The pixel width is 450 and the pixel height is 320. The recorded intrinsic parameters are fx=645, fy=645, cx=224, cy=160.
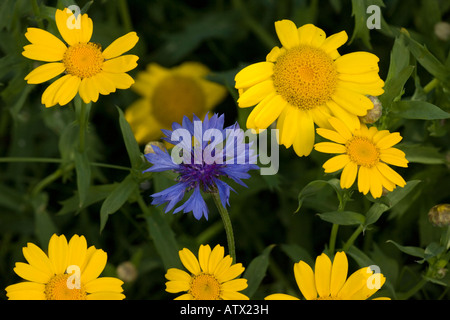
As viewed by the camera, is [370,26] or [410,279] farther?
[410,279]

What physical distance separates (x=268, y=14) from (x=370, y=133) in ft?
3.89

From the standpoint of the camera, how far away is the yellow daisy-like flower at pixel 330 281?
1497 mm

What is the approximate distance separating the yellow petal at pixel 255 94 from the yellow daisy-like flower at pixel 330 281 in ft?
1.32

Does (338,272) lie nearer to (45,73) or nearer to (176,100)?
(45,73)

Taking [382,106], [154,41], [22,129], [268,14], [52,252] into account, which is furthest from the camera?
[154,41]

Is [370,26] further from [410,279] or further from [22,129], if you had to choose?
[22,129]

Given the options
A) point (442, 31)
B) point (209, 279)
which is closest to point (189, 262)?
point (209, 279)

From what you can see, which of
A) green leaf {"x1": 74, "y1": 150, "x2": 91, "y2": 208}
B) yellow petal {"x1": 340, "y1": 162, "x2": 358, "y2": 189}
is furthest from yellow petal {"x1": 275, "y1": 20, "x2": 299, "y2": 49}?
green leaf {"x1": 74, "y1": 150, "x2": 91, "y2": 208}

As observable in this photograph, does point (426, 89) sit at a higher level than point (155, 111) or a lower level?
lower

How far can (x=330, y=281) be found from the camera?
1519 millimetres

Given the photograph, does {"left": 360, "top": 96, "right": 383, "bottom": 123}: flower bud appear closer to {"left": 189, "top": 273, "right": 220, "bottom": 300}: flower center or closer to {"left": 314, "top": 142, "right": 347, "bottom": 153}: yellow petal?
{"left": 314, "top": 142, "right": 347, "bottom": 153}: yellow petal

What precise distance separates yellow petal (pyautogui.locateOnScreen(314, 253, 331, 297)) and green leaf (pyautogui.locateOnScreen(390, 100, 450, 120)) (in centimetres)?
42
